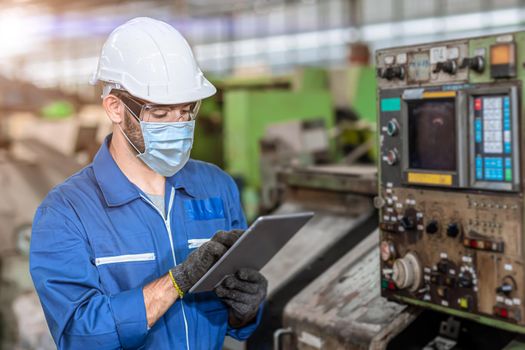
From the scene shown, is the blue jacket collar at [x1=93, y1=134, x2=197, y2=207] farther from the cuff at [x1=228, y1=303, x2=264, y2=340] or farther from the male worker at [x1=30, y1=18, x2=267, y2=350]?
the cuff at [x1=228, y1=303, x2=264, y2=340]

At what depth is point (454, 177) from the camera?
1502 mm

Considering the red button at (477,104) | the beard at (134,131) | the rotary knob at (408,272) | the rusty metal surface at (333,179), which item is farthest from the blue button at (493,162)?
the rusty metal surface at (333,179)

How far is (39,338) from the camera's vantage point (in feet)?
9.61

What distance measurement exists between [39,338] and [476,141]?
7.44 feet

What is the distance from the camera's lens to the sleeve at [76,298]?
1.34m

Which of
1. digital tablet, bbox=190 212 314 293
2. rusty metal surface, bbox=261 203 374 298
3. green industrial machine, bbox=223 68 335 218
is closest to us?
digital tablet, bbox=190 212 314 293

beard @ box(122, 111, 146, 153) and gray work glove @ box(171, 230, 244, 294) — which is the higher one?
beard @ box(122, 111, 146, 153)

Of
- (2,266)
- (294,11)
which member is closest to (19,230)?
(2,266)

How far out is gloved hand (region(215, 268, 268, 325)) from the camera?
146 cm

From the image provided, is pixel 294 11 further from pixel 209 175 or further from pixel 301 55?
pixel 209 175

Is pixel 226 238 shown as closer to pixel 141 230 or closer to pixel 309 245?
pixel 141 230

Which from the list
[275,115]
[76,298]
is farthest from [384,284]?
[275,115]

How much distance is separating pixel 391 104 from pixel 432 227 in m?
0.34

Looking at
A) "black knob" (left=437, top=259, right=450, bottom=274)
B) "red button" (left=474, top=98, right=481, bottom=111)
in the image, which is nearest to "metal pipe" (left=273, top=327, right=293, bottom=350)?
"black knob" (left=437, top=259, right=450, bottom=274)
